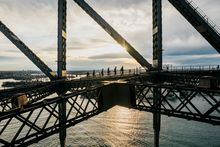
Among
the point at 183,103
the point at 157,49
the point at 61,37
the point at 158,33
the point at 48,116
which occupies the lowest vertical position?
the point at 48,116

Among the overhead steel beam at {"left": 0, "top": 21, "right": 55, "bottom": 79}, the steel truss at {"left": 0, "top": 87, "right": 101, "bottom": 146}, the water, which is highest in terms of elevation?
the overhead steel beam at {"left": 0, "top": 21, "right": 55, "bottom": 79}

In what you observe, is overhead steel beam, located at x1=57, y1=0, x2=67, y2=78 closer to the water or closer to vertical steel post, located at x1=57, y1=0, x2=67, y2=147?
vertical steel post, located at x1=57, y1=0, x2=67, y2=147

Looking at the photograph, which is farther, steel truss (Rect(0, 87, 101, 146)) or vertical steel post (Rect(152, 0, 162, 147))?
vertical steel post (Rect(152, 0, 162, 147))

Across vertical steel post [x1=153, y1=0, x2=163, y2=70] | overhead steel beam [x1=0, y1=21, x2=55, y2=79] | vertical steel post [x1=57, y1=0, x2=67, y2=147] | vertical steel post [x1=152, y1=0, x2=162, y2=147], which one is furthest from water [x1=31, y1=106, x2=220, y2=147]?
overhead steel beam [x1=0, y1=21, x2=55, y2=79]

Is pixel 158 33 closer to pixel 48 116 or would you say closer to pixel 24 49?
pixel 24 49

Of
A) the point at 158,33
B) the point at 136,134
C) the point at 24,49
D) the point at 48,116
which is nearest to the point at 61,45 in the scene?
the point at 24,49
